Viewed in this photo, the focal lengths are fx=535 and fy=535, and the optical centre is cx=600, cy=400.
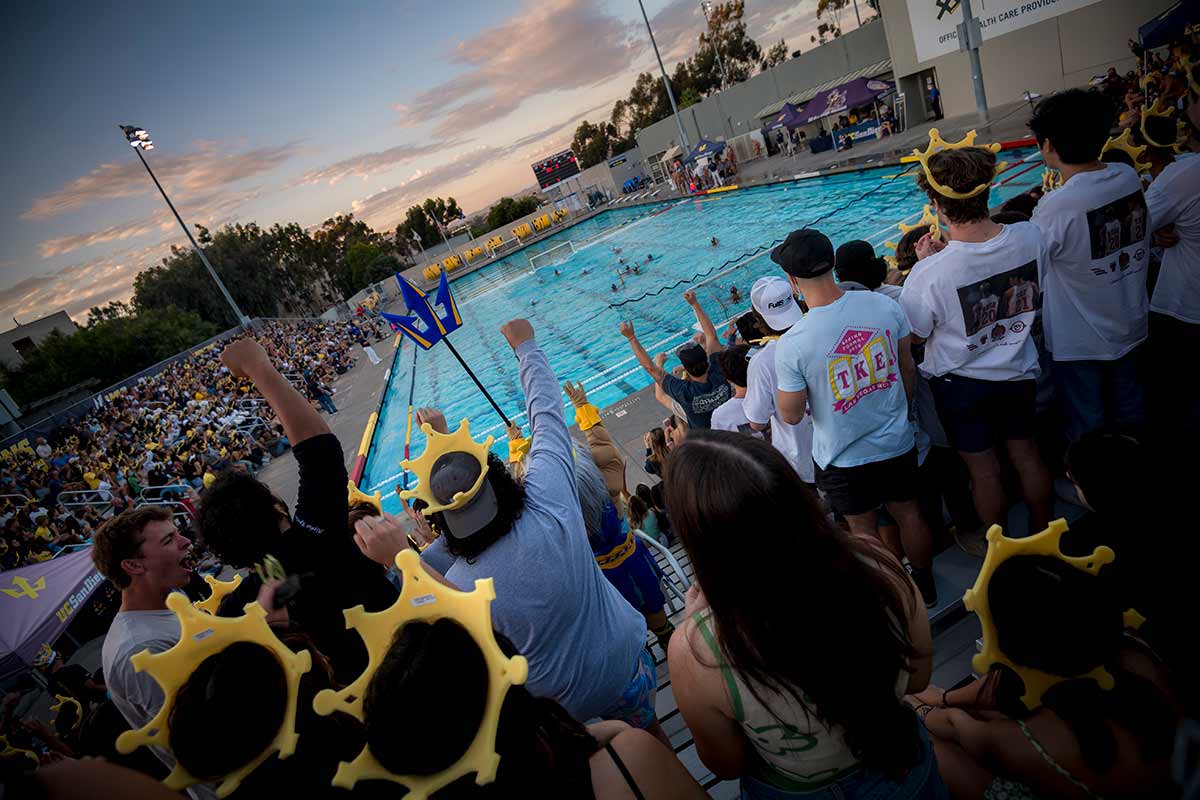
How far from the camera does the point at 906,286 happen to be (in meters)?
2.56

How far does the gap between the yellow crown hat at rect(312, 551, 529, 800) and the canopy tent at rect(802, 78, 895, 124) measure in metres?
27.8

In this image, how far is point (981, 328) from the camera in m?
2.41

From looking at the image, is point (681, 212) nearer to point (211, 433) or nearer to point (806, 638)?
point (211, 433)

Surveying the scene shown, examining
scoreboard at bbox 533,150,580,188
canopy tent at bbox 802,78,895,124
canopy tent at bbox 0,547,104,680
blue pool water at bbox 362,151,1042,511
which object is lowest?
blue pool water at bbox 362,151,1042,511

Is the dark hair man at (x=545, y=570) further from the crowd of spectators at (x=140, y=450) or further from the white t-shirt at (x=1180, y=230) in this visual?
the crowd of spectators at (x=140, y=450)

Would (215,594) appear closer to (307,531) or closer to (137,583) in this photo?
(307,531)

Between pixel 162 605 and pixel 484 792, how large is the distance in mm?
2352

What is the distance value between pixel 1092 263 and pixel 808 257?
1449 mm

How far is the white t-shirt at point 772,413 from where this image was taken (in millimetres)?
2609

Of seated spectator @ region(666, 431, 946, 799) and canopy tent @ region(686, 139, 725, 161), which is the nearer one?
seated spectator @ region(666, 431, 946, 799)

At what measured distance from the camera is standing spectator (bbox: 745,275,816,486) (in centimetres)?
262

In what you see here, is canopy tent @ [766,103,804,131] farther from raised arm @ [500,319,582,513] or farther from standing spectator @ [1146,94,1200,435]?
raised arm @ [500,319,582,513]

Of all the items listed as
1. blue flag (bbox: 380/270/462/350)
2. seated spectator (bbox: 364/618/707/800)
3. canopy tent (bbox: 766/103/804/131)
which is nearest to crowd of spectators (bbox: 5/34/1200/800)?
seated spectator (bbox: 364/618/707/800)

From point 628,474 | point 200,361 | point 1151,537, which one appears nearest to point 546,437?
point 1151,537
